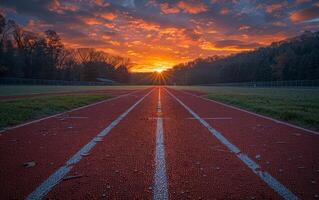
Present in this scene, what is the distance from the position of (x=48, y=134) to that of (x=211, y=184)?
4.61 meters

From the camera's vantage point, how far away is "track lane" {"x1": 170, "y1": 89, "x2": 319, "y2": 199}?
343cm

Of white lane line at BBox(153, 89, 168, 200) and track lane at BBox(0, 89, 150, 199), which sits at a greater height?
track lane at BBox(0, 89, 150, 199)

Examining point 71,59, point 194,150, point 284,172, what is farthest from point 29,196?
point 71,59

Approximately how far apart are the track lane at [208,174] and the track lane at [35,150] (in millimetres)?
1861

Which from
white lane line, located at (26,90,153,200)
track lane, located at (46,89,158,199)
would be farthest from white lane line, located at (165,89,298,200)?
white lane line, located at (26,90,153,200)

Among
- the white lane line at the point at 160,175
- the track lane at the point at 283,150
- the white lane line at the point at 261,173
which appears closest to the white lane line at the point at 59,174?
the white lane line at the point at 160,175

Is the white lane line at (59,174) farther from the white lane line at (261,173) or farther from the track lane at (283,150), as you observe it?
the track lane at (283,150)

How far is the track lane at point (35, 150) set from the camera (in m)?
3.36

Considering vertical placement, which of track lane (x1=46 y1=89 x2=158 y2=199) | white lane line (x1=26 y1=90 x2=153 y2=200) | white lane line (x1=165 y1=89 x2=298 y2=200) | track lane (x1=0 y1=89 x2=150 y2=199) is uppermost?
track lane (x1=0 y1=89 x2=150 y2=199)

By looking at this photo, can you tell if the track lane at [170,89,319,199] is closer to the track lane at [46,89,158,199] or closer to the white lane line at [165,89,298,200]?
the white lane line at [165,89,298,200]

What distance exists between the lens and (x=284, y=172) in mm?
3766

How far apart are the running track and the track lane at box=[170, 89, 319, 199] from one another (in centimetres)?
1

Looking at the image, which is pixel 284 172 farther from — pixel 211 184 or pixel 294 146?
pixel 294 146

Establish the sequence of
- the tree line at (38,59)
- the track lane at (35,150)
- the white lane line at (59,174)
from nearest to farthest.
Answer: the white lane line at (59,174)
the track lane at (35,150)
the tree line at (38,59)
